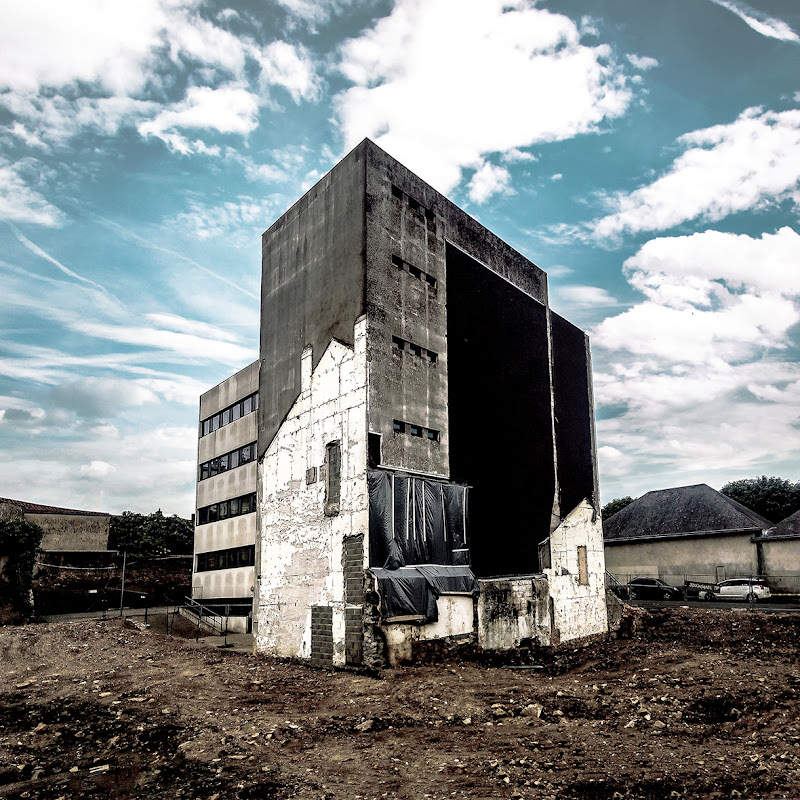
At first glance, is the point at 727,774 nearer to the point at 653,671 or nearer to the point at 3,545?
the point at 653,671

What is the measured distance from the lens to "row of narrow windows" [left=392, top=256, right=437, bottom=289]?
66.2 ft

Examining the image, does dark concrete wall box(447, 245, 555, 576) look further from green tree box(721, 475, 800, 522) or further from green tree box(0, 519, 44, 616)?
green tree box(721, 475, 800, 522)

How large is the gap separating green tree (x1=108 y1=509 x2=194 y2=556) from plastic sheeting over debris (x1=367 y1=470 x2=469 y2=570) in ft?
92.1

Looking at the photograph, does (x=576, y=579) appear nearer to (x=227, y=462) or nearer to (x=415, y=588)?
(x=415, y=588)

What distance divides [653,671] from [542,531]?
878 cm

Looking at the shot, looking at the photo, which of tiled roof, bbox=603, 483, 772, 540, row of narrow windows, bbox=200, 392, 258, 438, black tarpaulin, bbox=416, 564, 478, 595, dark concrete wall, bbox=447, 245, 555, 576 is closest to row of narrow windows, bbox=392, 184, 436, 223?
dark concrete wall, bbox=447, 245, 555, 576

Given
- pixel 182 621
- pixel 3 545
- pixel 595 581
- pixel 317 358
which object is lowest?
pixel 182 621

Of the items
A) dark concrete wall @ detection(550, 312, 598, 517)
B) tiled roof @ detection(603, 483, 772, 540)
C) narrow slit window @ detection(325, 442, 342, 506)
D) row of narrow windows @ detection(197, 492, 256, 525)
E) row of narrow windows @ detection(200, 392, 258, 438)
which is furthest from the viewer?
tiled roof @ detection(603, 483, 772, 540)

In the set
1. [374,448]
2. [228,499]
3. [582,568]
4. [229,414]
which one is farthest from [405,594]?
[229,414]

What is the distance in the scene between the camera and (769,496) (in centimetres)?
5678

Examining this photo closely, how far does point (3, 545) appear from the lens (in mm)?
26094

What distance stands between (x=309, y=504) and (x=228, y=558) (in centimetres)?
1347

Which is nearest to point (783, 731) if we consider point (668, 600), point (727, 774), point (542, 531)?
point (727, 774)

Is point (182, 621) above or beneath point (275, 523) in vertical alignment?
beneath
